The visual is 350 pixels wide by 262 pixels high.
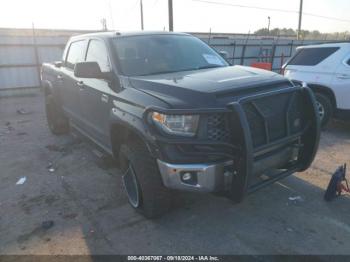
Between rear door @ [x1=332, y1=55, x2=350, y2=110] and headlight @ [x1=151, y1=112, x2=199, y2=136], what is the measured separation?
4664 millimetres

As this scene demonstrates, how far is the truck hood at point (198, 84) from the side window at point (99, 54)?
0.67m

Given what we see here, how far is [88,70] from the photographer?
4004mm

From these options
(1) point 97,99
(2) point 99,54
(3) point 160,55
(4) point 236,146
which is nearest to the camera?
(4) point 236,146

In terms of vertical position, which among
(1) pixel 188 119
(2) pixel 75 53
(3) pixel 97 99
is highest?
(2) pixel 75 53

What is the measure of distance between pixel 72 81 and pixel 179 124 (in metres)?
3.08

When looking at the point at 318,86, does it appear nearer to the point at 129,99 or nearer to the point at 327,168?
the point at 327,168

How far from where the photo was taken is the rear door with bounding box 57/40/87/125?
5.33m

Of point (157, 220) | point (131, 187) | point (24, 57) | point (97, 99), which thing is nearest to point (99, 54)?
point (97, 99)

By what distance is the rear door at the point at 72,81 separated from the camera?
5.33 meters

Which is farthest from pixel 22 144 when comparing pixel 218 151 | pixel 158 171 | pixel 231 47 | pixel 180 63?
pixel 231 47

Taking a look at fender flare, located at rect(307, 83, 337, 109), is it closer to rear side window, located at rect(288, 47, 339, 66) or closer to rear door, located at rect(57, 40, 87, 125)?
rear side window, located at rect(288, 47, 339, 66)

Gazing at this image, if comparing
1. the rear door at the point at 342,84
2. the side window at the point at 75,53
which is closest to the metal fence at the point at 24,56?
the side window at the point at 75,53

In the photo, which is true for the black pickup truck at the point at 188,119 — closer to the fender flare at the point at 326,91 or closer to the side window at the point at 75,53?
the side window at the point at 75,53

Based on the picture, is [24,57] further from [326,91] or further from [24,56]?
[326,91]
